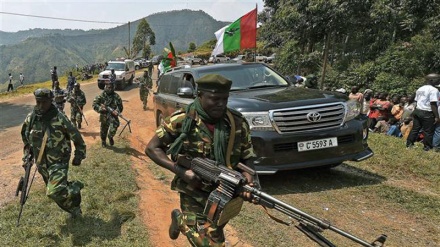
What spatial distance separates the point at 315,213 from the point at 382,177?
187 centimetres

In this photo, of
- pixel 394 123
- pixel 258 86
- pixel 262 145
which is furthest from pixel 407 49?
pixel 262 145

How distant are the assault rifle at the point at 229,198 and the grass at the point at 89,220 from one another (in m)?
1.62

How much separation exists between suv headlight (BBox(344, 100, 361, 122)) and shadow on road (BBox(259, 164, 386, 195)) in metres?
0.95

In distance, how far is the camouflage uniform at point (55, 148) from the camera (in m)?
4.13

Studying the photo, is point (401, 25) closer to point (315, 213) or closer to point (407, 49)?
point (407, 49)

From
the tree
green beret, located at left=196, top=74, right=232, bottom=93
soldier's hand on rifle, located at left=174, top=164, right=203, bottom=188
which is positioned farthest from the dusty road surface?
the tree

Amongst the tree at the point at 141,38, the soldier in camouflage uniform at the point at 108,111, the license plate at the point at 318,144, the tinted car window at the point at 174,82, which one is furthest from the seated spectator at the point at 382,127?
the tree at the point at 141,38

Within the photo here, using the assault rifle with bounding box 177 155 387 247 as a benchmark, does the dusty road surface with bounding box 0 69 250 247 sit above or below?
below

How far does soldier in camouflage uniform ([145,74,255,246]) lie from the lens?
2424mm

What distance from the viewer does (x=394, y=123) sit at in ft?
30.3

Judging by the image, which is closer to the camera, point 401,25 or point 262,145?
point 262,145

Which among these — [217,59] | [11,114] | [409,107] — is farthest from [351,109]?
[217,59]

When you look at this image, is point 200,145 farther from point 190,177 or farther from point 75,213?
point 75,213

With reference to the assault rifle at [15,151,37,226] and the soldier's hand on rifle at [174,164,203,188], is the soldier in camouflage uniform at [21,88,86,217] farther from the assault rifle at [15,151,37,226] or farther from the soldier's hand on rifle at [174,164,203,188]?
the soldier's hand on rifle at [174,164,203,188]
